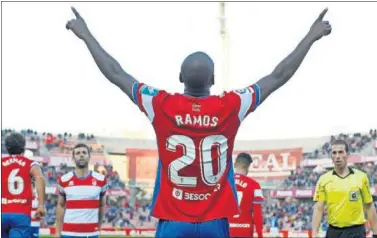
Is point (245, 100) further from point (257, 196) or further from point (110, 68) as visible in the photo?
point (257, 196)

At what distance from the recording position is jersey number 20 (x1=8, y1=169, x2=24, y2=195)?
30.5 ft

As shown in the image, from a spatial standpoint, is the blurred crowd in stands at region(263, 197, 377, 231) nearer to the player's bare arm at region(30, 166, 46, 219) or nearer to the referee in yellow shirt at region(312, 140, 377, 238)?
the referee in yellow shirt at region(312, 140, 377, 238)

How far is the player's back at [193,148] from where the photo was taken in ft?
12.8

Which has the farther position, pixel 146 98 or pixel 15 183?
pixel 15 183

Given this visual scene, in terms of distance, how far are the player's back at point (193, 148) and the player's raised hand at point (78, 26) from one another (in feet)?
1.73

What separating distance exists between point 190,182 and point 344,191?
5.95m

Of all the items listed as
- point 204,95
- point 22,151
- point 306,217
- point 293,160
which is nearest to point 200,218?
point 204,95

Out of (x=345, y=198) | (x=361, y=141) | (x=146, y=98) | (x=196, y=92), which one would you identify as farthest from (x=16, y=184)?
(x=361, y=141)

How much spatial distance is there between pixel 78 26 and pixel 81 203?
18.7 ft

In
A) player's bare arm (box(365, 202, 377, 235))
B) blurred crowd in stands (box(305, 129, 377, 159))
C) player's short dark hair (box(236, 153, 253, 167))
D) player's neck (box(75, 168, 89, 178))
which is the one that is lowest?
player's bare arm (box(365, 202, 377, 235))

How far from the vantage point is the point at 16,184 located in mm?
9352

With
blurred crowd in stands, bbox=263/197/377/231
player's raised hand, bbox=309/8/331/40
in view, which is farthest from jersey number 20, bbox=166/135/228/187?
blurred crowd in stands, bbox=263/197/377/231

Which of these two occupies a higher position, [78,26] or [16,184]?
[78,26]

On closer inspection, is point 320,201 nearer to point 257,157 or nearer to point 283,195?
point 283,195
